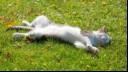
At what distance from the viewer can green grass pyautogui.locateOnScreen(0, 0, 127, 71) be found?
8.55m

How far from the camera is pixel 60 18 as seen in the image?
37.7 ft

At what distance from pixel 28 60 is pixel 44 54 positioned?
0.44 m

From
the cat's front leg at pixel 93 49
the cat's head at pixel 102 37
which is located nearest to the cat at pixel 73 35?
the cat's head at pixel 102 37

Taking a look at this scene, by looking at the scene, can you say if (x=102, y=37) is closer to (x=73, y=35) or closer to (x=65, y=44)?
(x=73, y=35)

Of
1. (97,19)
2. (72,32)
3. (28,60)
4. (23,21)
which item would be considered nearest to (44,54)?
(28,60)

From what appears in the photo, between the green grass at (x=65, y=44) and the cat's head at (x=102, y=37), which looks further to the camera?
the cat's head at (x=102, y=37)

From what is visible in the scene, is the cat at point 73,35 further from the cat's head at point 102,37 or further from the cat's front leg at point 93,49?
the cat's front leg at point 93,49

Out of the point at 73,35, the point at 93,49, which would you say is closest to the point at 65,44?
the point at 73,35

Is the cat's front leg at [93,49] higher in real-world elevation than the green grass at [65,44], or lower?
higher

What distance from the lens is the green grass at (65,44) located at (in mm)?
8555

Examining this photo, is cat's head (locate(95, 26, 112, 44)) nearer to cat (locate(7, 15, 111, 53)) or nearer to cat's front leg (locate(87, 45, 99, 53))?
cat (locate(7, 15, 111, 53))

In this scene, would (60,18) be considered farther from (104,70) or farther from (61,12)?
(104,70)

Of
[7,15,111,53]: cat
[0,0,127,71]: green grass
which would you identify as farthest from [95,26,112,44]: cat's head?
[0,0,127,71]: green grass

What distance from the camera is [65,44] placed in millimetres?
9500
